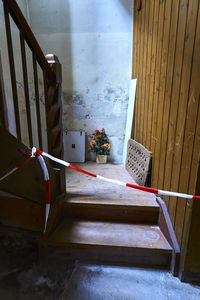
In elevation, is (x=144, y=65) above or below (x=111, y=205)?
above

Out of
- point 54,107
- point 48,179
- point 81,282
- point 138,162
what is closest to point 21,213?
point 48,179

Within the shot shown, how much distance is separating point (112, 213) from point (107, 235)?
0.71 feet

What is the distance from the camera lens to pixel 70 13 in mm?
2697

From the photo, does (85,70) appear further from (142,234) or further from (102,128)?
(142,234)

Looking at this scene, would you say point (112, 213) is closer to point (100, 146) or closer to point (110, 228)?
point (110, 228)

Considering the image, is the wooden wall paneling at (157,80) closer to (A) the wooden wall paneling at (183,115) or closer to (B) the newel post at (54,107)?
(A) the wooden wall paneling at (183,115)

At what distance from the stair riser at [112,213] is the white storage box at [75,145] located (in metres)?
1.31

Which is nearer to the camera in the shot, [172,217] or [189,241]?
[189,241]

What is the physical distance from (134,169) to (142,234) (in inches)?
36.0

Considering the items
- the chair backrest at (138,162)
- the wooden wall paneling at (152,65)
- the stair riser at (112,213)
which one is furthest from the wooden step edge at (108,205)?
the wooden wall paneling at (152,65)

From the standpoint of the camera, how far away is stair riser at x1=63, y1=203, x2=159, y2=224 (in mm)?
1734

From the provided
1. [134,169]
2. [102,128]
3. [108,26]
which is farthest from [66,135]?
[108,26]

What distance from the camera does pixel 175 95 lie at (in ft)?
4.75

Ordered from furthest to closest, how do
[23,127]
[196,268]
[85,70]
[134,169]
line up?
[85,70]
[23,127]
[134,169]
[196,268]
